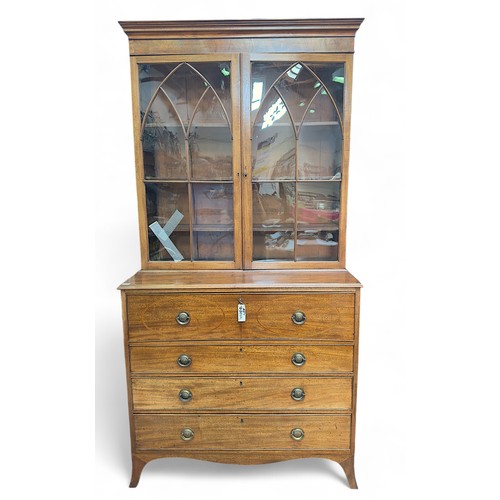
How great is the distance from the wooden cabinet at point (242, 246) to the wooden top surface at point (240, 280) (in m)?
0.01

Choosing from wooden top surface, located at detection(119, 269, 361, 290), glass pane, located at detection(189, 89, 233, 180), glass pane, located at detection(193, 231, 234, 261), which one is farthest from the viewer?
glass pane, located at detection(193, 231, 234, 261)

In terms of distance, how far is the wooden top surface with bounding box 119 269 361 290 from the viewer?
1.69 m

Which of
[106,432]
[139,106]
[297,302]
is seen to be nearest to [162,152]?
[139,106]

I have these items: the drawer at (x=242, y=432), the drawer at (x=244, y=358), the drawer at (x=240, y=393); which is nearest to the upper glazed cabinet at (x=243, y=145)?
the drawer at (x=244, y=358)

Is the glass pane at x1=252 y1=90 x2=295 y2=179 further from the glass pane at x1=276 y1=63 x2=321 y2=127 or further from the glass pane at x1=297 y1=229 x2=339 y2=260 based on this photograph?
the glass pane at x1=297 y1=229 x2=339 y2=260

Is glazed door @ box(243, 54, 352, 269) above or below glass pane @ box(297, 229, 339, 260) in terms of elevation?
above

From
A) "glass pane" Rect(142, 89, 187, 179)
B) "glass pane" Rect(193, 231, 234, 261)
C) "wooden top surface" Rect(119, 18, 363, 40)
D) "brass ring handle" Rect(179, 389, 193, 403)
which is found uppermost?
"wooden top surface" Rect(119, 18, 363, 40)

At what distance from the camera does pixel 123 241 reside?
93.5 inches

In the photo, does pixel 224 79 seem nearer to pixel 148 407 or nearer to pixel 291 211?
pixel 291 211

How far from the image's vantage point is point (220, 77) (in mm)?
1836

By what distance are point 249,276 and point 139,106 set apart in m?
1.06

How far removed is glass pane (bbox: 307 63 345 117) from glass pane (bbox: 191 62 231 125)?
0.43 metres

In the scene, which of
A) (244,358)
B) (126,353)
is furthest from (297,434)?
(126,353)

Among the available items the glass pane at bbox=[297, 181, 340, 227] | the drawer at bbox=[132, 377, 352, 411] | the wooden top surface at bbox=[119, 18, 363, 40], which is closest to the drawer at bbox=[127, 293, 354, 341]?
the drawer at bbox=[132, 377, 352, 411]
